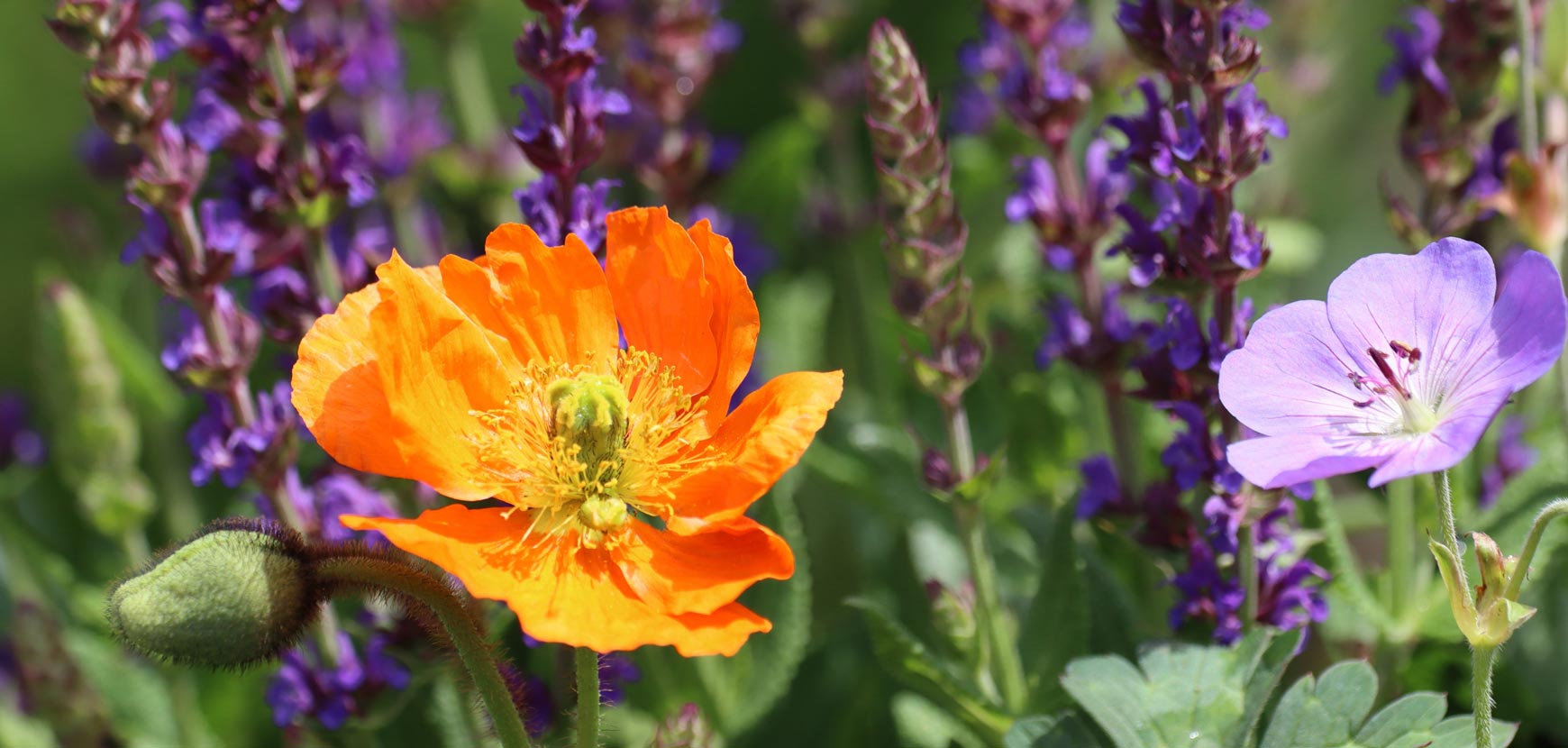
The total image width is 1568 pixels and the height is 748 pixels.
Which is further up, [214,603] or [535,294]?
[535,294]

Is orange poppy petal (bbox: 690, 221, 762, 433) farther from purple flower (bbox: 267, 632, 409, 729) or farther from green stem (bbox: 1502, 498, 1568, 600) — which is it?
green stem (bbox: 1502, 498, 1568, 600)

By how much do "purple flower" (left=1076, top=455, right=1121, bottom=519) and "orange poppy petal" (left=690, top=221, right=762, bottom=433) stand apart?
47 centimetres

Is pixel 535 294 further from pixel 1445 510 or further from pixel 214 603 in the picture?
pixel 1445 510

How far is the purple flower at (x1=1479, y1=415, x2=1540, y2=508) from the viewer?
165 centimetres

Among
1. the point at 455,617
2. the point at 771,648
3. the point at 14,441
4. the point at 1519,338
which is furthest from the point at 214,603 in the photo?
the point at 14,441

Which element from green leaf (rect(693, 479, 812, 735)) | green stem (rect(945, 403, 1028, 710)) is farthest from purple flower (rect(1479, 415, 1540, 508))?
green leaf (rect(693, 479, 812, 735))

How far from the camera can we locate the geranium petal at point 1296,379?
1087mm

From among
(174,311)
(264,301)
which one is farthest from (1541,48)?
(174,311)

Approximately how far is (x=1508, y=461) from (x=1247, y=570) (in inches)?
25.1

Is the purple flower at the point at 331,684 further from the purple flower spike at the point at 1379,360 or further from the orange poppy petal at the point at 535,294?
the purple flower spike at the point at 1379,360

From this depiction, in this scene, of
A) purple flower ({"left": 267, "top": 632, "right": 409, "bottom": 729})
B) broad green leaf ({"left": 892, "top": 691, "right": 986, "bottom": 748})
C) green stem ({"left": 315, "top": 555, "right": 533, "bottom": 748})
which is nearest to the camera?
green stem ({"left": 315, "top": 555, "right": 533, "bottom": 748})

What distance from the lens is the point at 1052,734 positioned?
1.17m

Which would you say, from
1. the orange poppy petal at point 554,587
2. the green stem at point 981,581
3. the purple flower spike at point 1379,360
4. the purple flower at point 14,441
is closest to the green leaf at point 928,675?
the green stem at point 981,581

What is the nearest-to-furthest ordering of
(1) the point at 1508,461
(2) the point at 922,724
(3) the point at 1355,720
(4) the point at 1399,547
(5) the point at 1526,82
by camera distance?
(3) the point at 1355,720 < (5) the point at 1526,82 < (4) the point at 1399,547 < (2) the point at 922,724 < (1) the point at 1508,461
